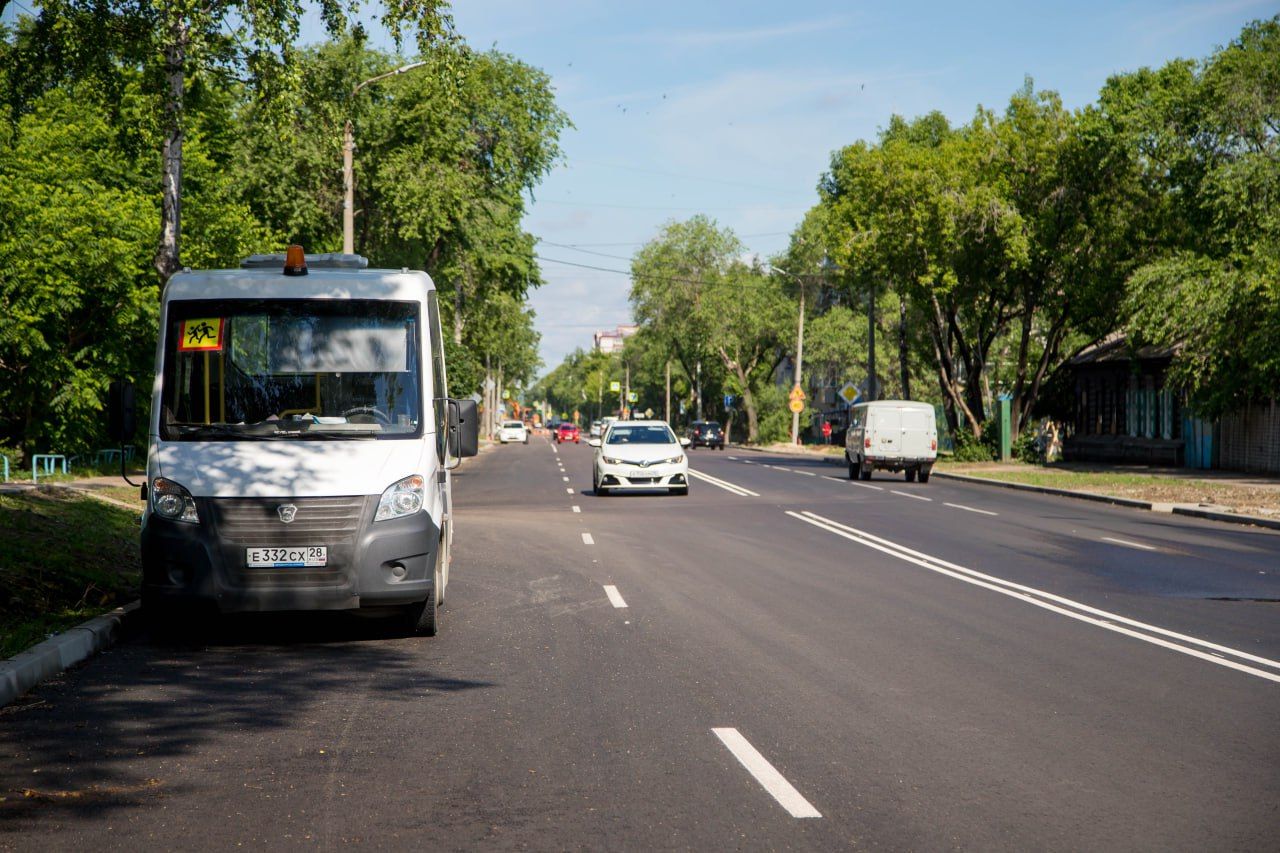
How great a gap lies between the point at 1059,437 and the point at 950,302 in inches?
427

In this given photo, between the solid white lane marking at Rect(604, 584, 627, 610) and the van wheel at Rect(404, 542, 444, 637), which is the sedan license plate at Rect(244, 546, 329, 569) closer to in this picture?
the van wheel at Rect(404, 542, 444, 637)

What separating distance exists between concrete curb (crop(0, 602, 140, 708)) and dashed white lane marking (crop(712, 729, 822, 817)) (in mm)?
4019

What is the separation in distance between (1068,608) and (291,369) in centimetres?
691

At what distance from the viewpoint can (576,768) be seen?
6379 mm

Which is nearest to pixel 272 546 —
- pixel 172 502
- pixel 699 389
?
pixel 172 502

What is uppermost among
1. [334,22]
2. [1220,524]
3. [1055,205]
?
[1055,205]

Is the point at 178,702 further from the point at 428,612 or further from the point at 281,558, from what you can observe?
the point at 428,612

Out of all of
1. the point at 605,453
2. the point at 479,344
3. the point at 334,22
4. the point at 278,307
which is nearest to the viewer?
the point at 278,307

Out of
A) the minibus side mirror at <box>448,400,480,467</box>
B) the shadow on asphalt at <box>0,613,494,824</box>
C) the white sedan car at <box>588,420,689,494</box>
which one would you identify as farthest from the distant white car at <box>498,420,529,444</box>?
the shadow on asphalt at <box>0,613,494,824</box>

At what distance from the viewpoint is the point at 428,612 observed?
407 inches

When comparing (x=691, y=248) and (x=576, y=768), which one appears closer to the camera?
(x=576, y=768)

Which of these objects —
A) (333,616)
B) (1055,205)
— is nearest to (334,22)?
(333,616)

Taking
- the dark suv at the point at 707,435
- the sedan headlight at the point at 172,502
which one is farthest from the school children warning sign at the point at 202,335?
the dark suv at the point at 707,435

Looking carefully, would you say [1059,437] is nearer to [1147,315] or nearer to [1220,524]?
[1147,315]
